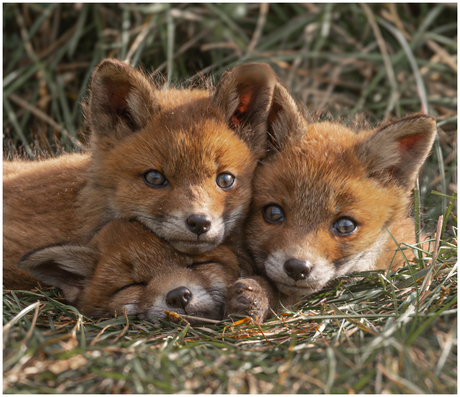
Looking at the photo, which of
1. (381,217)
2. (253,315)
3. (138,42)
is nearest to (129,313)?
(253,315)

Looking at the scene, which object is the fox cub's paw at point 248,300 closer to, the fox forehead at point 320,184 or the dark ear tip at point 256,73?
the fox forehead at point 320,184

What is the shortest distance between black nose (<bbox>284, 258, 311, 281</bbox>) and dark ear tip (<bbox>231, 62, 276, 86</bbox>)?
1.15 metres

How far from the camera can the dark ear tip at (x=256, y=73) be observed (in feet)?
→ 9.85

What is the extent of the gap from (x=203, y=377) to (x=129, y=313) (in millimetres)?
829

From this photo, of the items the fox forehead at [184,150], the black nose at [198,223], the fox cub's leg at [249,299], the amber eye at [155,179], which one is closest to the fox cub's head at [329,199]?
the fox cub's leg at [249,299]

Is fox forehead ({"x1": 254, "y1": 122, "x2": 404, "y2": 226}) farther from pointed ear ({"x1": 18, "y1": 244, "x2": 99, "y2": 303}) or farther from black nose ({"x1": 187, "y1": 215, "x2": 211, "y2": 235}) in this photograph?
pointed ear ({"x1": 18, "y1": 244, "x2": 99, "y2": 303})

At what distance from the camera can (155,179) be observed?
2840mm

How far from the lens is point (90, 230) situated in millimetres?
3117

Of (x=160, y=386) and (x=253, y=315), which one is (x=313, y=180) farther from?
(x=160, y=386)

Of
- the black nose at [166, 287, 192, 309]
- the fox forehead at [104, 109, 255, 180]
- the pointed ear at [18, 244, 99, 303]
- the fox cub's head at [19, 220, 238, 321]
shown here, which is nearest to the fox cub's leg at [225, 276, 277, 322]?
the fox cub's head at [19, 220, 238, 321]

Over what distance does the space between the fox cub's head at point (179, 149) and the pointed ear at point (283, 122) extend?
8 centimetres

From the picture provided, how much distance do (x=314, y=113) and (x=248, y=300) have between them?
1819 millimetres

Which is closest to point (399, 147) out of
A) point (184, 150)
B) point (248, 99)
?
point (248, 99)

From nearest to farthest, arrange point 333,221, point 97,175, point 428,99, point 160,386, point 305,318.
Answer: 1. point 160,386
2. point 305,318
3. point 333,221
4. point 97,175
5. point 428,99
